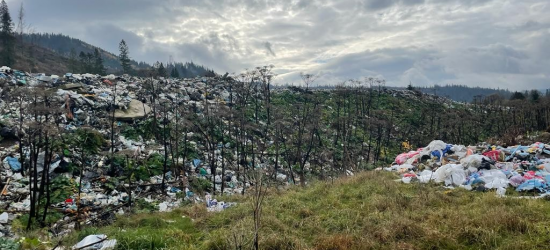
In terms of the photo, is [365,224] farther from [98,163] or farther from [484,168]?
[98,163]

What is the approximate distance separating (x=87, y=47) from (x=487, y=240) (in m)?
129

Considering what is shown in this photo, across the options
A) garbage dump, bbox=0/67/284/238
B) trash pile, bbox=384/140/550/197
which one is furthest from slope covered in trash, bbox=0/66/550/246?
trash pile, bbox=384/140/550/197

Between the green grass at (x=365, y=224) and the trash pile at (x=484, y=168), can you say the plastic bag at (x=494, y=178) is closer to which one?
the trash pile at (x=484, y=168)

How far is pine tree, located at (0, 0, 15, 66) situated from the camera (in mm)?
29953

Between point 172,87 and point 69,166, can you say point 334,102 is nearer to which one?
point 172,87

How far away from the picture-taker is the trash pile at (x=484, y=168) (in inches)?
239

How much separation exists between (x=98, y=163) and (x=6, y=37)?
31.5 meters

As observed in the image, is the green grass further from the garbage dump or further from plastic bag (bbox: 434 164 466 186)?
the garbage dump

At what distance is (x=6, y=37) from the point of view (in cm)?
3170

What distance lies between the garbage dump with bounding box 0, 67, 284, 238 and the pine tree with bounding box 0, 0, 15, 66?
1761 centimetres

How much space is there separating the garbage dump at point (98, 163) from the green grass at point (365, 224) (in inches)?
70.1

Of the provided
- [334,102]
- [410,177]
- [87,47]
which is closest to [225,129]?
[410,177]

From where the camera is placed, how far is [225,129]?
18266 mm

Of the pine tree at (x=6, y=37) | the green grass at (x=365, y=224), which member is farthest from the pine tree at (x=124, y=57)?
the green grass at (x=365, y=224)
